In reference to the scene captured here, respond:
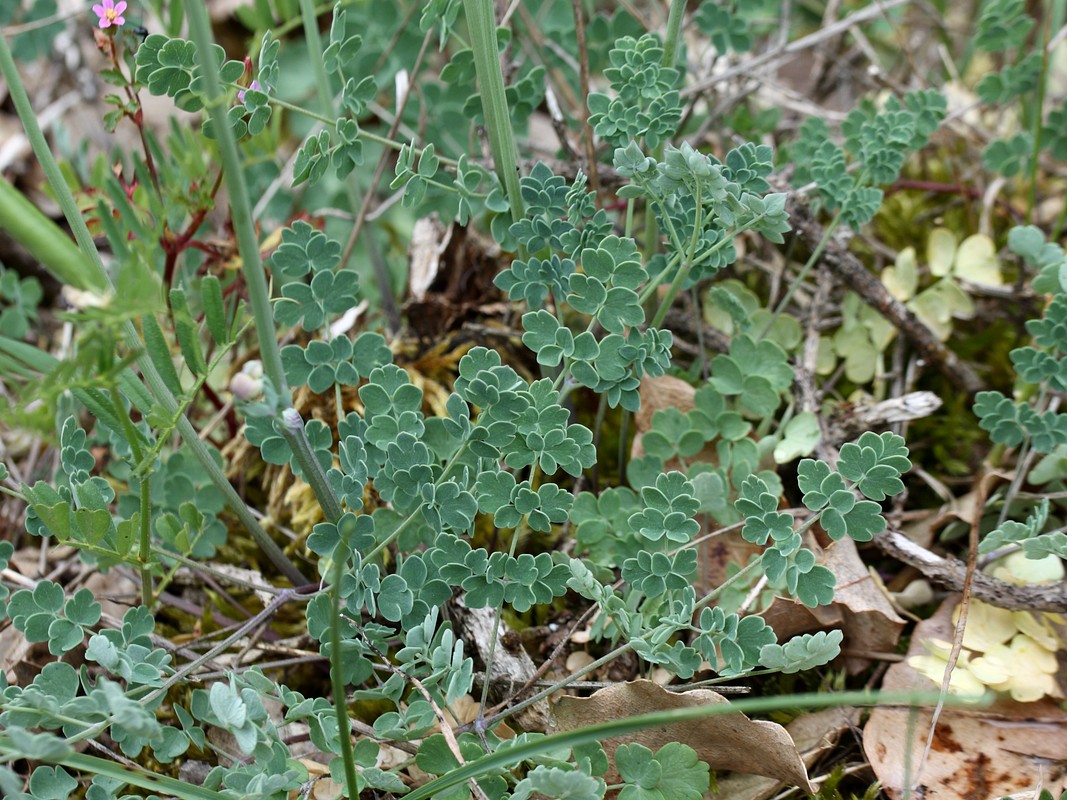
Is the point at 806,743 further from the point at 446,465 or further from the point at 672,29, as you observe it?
the point at 672,29

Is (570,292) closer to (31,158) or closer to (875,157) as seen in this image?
(875,157)

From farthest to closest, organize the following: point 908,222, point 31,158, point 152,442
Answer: point 31,158 < point 908,222 < point 152,442

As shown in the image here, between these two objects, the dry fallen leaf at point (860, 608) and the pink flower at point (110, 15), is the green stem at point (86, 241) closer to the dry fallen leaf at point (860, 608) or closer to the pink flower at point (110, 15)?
the pink flower at point (110, 15)

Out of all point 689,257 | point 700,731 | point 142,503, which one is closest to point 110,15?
point 142,503

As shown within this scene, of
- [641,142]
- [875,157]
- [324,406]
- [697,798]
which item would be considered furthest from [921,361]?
[324,406]

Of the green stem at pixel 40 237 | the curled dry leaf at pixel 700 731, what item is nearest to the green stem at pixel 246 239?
the green stem at pixel 40 237
